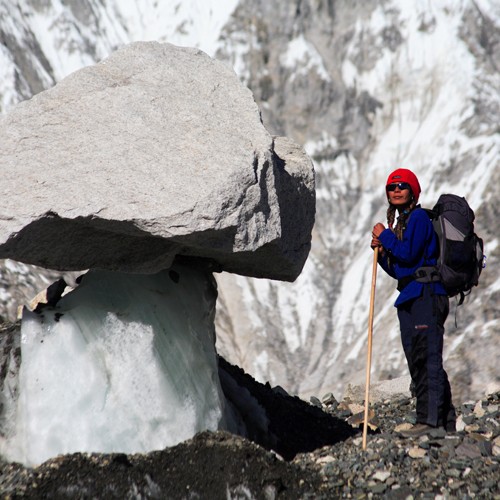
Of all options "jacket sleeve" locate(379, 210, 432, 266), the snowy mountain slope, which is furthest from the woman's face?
the snowy mountain slope

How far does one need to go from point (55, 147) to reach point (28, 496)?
2.62 m

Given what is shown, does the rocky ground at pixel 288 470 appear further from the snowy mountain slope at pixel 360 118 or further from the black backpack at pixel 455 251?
the snowy mountain slope at pixel 360 118

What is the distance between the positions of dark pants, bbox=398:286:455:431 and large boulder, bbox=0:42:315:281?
1.20 meters

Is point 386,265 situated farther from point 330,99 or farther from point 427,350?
point 330,99

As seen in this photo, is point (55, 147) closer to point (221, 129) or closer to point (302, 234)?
point (221, 129)

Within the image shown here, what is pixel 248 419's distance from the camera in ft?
27.9

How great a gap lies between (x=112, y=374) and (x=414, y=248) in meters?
2.76

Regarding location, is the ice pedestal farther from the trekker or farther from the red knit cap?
the red knit cap

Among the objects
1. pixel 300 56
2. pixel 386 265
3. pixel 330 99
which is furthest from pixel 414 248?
pixel 300 56

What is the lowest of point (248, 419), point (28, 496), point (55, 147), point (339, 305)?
point (339, 305)

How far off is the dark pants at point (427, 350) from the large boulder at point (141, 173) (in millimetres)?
1204

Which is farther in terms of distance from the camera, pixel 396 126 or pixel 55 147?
pixel 396 126

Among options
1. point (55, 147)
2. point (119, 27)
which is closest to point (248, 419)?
point (55, 147)

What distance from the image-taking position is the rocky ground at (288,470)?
21.3 ft
